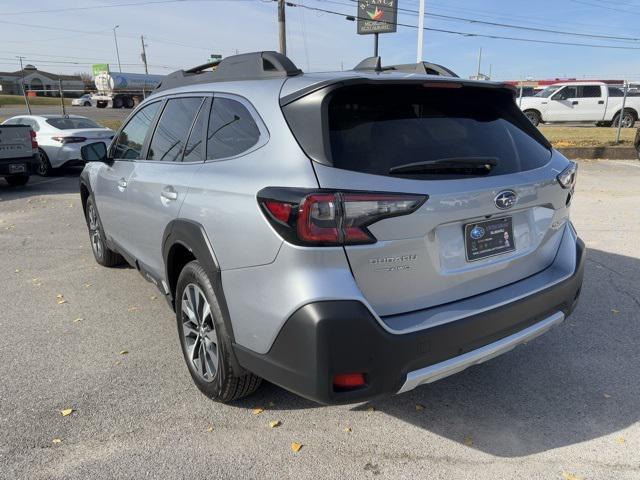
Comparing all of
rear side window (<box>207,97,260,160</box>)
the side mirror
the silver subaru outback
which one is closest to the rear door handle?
the silver subaru outback

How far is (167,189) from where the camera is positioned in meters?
3.23

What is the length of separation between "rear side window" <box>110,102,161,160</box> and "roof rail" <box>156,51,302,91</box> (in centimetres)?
48

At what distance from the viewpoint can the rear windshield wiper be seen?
7.47ft

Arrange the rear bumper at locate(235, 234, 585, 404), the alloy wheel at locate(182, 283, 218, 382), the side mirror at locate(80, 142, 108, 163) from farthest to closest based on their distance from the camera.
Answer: the side mirror at locate(80, 142, 108, 163), the alloy wheel at locate(182, 283, 218, 382), the rear bumper at locate(235, 234, 585, 404)

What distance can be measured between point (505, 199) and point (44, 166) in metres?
12.8

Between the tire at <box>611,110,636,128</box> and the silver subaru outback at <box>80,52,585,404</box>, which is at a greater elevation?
the silver subaru outback at <box>80,52,585,404</box>

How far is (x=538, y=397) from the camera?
10.0ft

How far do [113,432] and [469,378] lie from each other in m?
2.11

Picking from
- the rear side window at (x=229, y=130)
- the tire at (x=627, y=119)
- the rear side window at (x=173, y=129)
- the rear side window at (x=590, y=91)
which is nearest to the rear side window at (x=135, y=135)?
the rear side window at (x=173, y=129)

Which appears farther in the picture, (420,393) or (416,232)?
(420,393)

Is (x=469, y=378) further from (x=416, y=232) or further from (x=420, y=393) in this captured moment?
(x=416, y=232)

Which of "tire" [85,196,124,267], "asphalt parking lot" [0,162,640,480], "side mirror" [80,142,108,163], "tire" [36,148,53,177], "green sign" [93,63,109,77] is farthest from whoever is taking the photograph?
"green sign" [93,63,109,77]

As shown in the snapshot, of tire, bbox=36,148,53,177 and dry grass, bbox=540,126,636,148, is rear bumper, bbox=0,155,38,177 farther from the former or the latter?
dry grass, bbox=540,126,636,148

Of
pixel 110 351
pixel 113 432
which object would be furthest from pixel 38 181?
pixel 113 432
